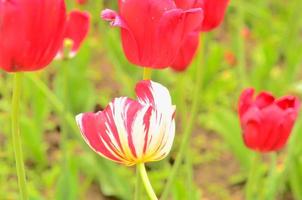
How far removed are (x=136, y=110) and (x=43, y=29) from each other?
12 cm

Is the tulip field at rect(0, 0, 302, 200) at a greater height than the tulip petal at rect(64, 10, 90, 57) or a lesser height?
lesser

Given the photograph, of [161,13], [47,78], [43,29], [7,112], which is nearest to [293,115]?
[161,13]

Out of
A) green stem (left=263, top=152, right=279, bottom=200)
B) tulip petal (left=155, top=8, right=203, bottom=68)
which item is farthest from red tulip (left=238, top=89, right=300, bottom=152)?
green stem (left=263, top=152, right=279, bottom=200)

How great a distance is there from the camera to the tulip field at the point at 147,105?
827mm

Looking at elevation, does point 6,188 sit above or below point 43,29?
below

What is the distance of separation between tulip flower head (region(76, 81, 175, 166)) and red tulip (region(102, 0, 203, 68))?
0.07 m

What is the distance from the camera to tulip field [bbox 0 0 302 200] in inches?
32.6

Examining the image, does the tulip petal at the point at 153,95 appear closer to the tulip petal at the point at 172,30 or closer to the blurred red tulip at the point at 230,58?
the tulip petal at the point at 172,30

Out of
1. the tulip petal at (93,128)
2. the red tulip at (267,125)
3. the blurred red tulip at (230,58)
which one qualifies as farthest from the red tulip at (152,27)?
the blurred red tulip at (230,58)

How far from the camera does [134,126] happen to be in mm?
820

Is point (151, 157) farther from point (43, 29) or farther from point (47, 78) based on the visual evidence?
point (47, 78)

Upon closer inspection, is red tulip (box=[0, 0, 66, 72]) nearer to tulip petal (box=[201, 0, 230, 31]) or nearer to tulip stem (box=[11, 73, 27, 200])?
tulip stem (box=[11, 73, 27, 200])

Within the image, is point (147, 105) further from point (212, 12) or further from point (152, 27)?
point (212, 12)

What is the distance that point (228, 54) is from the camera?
2.51 meters
